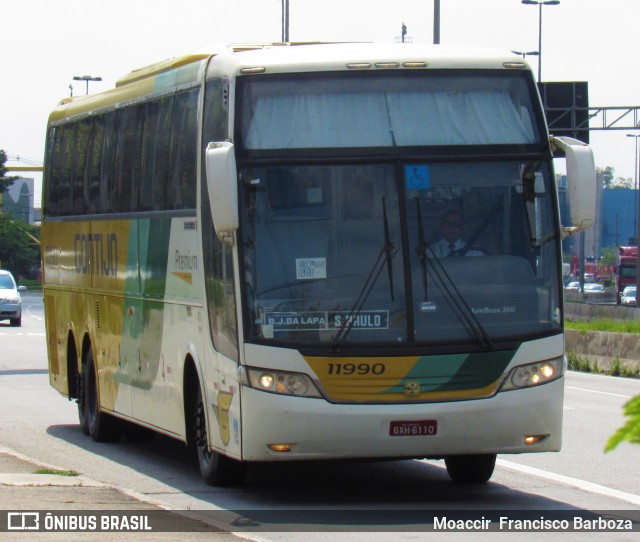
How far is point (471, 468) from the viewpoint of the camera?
11.9 meters

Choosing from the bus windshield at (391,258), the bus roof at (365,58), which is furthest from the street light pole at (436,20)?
the bus windshield at (391,258)

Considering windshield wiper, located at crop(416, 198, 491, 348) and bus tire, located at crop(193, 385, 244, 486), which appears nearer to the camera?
windshield wiper, located at crop(416, 198, 491, 348)

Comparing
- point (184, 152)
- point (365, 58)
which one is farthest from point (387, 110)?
point (184, 152)

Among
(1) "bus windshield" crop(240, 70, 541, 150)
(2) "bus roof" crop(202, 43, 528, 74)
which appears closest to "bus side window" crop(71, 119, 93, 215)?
(2) "bus roof" crop(202, 43, 528, 74)

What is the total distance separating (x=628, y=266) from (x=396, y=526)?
Result: 78.5 meters

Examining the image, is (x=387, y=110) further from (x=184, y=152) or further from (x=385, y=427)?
(x=385, y=427)

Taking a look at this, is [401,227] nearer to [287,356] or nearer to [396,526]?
[287,356]

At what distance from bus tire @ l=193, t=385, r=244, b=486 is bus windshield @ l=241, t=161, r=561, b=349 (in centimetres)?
150

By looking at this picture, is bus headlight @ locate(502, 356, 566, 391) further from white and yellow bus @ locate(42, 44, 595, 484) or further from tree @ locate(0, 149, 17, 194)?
tree @ locate(0, 149, 17, 194)

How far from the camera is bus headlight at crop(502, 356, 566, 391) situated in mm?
10547

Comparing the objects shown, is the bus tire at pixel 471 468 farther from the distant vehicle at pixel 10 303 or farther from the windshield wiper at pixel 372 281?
the distant vehicle at pixel 10 303

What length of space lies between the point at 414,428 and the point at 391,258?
3.92ft

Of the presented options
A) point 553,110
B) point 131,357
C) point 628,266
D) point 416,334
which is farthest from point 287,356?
point 628,266

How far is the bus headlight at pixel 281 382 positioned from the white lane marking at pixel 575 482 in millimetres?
2571
